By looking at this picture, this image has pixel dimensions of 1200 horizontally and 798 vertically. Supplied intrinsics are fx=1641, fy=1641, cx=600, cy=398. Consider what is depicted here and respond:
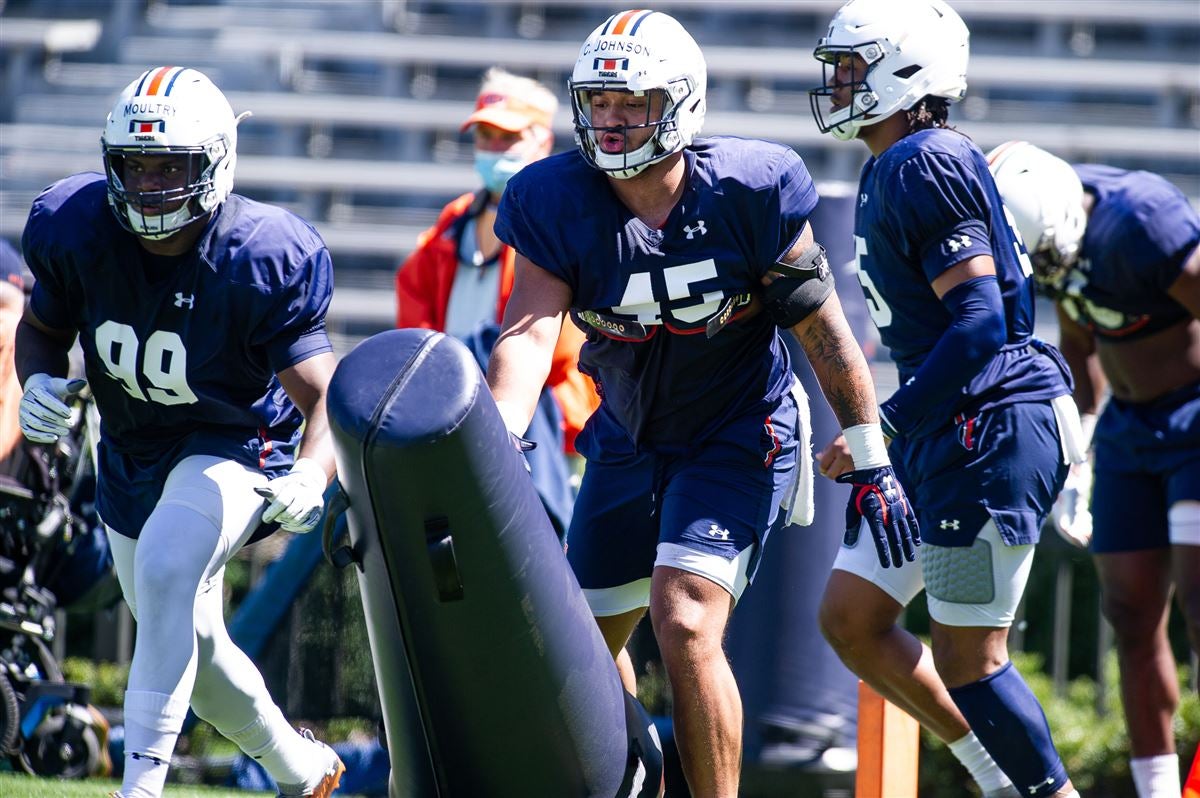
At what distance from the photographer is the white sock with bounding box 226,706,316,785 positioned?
12.4 ft

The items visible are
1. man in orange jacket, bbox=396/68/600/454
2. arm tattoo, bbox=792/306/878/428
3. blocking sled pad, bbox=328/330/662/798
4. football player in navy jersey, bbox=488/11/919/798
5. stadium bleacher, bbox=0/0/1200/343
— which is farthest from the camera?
stadium bleacher, bbox=0/0/1200/343

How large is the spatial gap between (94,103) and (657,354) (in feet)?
47.6

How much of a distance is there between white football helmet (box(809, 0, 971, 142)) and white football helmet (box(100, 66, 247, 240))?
1469 millimetres

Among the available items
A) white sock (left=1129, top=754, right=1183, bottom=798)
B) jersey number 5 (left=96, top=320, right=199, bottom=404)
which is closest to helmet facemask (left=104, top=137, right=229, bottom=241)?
jersey number 5 (left=96, top=320, right=199, bottom=404)

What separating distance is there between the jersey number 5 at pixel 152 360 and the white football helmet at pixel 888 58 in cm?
166

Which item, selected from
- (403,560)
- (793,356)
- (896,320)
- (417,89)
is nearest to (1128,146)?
(417,89)

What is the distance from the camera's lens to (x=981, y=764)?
4059mm

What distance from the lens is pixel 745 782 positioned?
5.36 metres

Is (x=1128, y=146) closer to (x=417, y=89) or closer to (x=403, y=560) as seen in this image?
(x=417, y=89)

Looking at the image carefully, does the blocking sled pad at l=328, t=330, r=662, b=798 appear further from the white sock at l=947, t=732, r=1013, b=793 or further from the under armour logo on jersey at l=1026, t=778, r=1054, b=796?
the white sock at l=947, t=732, r=1013, b=793

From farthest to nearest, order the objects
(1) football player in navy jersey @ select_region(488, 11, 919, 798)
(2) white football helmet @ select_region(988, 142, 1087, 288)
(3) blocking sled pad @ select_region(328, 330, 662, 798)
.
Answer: (2) white football helmet @ select_region(988, 142, 1087, 288) < (1) football player in navy jersey @ select_region(488, 11, 919, 798) < (3) blocking sled pad @ select_region(328, 330, 662, 798)

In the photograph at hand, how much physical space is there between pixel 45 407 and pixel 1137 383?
3.01m

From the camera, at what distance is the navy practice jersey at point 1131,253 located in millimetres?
4574

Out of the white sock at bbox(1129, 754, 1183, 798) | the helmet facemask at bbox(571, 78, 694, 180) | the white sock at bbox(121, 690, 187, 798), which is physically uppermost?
the helmet facemask at bbox(571, 78, 694, 180)
